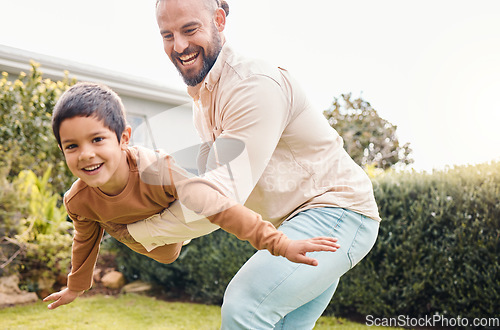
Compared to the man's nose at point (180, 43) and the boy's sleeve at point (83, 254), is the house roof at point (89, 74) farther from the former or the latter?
the man's nose at point (180, 43)

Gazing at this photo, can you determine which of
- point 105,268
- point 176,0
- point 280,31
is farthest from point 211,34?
point 105,268

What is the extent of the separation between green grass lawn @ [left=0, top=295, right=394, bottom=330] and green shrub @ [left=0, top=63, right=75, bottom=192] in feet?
6.41

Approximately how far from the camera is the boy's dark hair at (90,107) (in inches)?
70.0

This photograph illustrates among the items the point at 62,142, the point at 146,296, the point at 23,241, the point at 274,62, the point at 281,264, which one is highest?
the point at 274,62

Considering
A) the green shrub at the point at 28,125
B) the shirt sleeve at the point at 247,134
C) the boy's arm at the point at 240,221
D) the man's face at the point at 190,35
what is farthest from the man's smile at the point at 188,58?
the green shrub at the point at 28,125

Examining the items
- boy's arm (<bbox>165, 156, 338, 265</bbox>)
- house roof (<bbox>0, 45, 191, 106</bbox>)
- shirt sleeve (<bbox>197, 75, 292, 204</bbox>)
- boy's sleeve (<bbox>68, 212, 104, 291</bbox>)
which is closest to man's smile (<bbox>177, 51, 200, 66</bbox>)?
shirt sleeve (<bbox>197, 75, 292, 204</bbox>)

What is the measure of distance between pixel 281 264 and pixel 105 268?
6.94 m

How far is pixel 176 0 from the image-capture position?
179 cm

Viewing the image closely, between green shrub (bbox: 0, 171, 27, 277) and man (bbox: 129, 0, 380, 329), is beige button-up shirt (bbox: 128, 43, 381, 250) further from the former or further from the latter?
green shrub (bbox: 0, 171, 27, 277)

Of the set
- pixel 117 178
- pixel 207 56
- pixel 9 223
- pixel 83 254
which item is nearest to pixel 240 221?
pixel 117 178

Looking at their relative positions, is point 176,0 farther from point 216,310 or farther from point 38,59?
point 38,59

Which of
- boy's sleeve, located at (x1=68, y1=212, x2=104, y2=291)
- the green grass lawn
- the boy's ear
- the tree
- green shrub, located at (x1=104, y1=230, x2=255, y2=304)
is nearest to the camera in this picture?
the boy's ear

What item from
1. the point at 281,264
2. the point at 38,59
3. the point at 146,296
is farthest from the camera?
the point at 38,59

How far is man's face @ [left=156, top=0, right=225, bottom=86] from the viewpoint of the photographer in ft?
5.94
